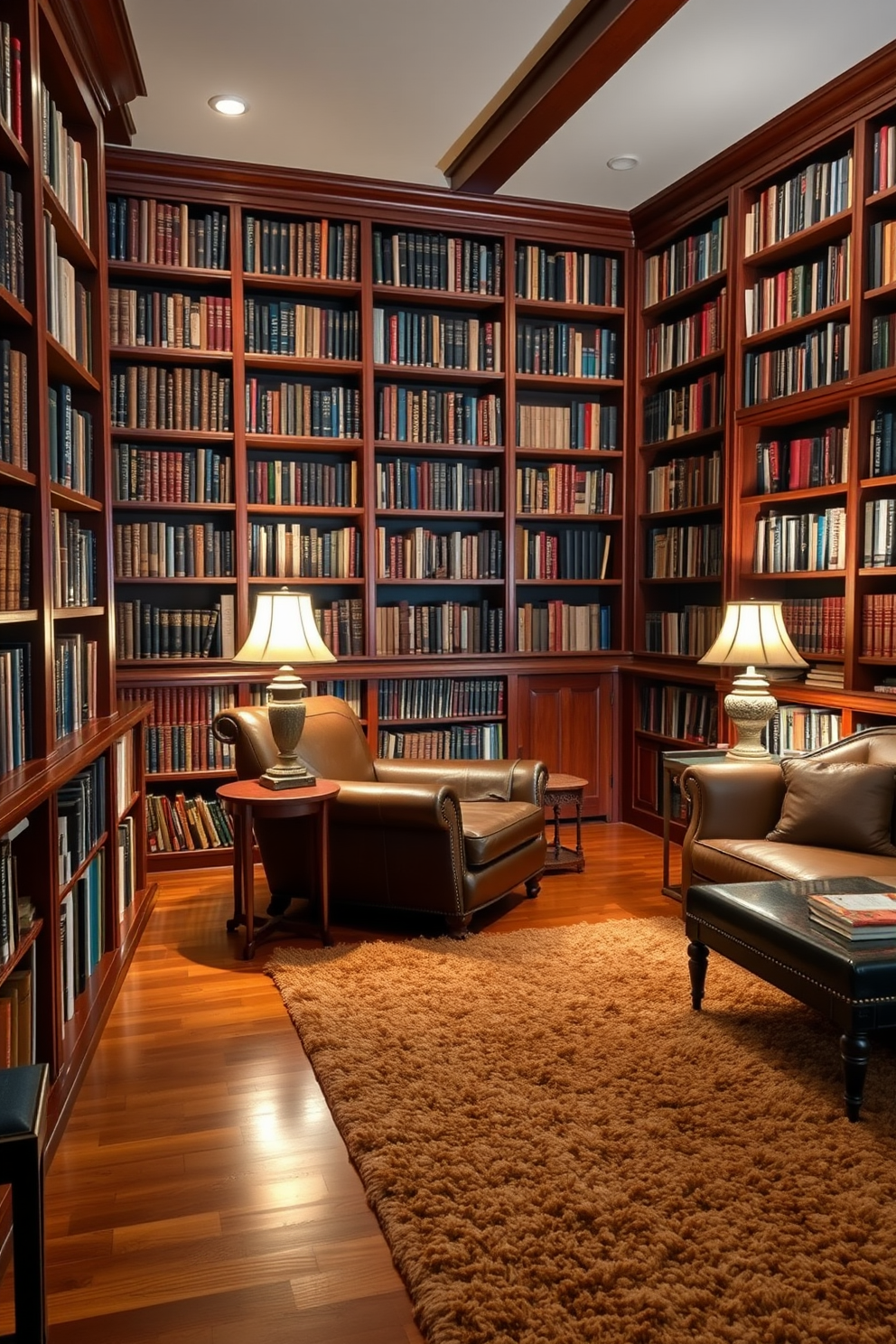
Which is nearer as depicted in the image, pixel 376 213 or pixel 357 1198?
pixel 357 1198

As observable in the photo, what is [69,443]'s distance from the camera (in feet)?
10.7

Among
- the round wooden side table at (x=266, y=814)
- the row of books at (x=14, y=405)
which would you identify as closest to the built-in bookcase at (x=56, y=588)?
the row of books at (x=14, y=405)

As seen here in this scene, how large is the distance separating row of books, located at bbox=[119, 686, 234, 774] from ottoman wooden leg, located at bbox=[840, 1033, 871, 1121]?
10.4 ft

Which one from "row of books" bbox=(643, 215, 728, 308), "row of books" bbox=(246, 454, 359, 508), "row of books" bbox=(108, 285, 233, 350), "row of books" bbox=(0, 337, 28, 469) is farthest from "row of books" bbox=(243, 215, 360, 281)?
"row of books" bbox=(0, 337, 28, 469)

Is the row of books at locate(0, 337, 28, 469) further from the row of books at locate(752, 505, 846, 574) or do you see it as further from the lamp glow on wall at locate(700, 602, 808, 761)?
the row of books at locate(752, 505, 846, 574)

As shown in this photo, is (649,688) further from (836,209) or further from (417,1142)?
(417,1142)

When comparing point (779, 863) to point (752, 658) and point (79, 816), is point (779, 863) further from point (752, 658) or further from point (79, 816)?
point (79, 816)

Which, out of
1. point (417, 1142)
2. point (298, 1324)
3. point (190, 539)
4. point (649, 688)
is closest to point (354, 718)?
point (190, 539)

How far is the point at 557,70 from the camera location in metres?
3.71

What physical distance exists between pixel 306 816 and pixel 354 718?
75cm

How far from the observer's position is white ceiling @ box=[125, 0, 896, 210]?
347cm

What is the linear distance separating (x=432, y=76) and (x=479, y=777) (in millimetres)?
2749

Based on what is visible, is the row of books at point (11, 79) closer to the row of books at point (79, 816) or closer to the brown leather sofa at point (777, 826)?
the row of books at point (79, 816)

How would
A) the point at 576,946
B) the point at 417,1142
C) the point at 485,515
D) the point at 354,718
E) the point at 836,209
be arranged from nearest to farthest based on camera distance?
the point at 417,1142
the point at 576,946
the point at 836,209
the point at 354,718
the point at 485,515
